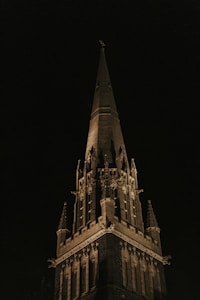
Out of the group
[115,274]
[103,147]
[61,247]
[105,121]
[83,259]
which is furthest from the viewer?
[105,121]

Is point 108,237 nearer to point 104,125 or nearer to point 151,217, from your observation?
point 151,217

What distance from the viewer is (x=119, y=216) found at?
151 ft

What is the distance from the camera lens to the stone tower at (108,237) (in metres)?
41.5

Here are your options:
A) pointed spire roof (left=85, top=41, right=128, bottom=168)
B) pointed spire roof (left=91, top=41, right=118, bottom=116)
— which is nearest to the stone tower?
pointed spire roof (left=85, top=41, right=128, bottom=168)

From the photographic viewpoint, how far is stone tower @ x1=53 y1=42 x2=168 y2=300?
4150cm

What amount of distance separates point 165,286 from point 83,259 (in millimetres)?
7420

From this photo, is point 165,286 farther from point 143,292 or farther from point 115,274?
point 115,274

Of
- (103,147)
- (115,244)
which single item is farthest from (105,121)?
(115,244)

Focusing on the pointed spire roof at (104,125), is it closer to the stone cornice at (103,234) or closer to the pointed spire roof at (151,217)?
the pointed spire roof at (151,217)

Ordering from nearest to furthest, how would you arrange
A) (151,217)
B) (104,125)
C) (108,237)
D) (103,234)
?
(108,237), (103,234), (151,217), (104,125)

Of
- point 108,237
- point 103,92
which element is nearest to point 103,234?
point 108,237

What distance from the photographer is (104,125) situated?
181 ft

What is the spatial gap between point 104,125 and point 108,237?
15.5 metres

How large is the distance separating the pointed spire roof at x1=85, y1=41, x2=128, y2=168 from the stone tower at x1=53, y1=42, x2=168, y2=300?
0.38ft
